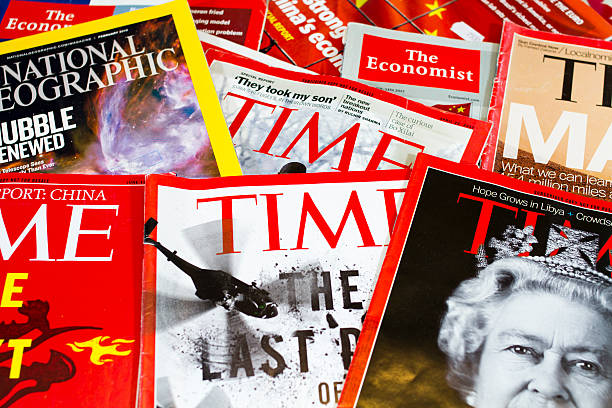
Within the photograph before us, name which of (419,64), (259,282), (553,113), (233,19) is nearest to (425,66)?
(419,64)

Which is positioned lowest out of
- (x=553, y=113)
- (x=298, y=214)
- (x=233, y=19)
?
(x=298, y=214)

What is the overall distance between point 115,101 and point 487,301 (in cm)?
48

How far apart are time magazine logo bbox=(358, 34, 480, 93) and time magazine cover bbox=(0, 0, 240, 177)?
8.9 inches

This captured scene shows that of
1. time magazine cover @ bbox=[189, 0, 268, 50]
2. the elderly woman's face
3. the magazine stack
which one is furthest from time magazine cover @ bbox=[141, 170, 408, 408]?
time magazine cover @ bbox=[189, 0, 268, 50]

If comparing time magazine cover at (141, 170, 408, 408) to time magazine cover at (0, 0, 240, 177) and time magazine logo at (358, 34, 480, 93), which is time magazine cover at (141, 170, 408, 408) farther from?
time magazine logo at (358, 34, 480, 93)

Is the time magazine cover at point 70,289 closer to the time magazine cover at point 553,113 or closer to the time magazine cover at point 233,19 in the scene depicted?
the time magazine cover at point 233,19

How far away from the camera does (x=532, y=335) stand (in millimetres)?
480

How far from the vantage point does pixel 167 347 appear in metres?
0.48

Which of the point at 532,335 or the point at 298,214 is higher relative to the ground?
the point at 298,214

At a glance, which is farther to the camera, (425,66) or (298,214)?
(425,66)

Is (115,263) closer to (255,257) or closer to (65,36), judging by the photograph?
(255,257)

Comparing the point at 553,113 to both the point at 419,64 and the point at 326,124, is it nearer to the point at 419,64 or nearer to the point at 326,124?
the point at 419,64

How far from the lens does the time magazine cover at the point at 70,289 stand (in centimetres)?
47

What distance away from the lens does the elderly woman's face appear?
1.48 ft
